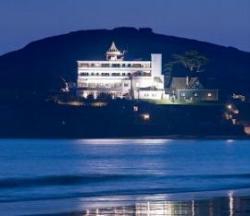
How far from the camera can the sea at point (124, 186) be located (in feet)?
124

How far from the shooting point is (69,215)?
36.0m

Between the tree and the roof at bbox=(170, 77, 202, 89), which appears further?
the tree

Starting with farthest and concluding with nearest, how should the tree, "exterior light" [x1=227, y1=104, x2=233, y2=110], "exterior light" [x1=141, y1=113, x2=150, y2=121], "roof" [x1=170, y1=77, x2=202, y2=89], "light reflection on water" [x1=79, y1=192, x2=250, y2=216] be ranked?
the tree, "roof" [x1=170, y1=77, x2=202, y2=89], "exterior light" [x1=227, y1=104, x2=233, y2=110], "exterior light" [x1=141, y1=113, x2=150, y2=121], "light reflection on water" [x1=79, y1=192, x2=250, y2=216]

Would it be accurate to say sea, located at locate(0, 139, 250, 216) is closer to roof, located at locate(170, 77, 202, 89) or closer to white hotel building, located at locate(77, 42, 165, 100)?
white hotel building, located at locate(77, 42, 165, 100)

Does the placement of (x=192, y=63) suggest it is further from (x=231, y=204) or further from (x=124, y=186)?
(x=231, y=204)

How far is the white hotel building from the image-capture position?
522 ft

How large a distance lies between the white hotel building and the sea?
69696 mm

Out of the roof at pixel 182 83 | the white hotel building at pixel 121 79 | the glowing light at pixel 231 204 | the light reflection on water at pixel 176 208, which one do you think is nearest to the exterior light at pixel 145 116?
the white hotel building at pixel 121 79

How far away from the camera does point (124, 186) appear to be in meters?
51.5

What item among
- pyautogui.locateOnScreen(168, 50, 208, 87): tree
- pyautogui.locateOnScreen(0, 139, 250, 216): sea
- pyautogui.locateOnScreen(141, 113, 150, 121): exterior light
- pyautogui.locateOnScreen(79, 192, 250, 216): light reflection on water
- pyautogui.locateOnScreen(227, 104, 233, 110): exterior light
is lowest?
pyautogui.locateOnScreen(0, 139, 250, 216): sea

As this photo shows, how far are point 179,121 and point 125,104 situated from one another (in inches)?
301

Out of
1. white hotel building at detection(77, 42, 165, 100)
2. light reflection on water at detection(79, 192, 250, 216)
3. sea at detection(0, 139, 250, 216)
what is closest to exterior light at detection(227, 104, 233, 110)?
white hotel building at detection(77, 42, 165, 100)

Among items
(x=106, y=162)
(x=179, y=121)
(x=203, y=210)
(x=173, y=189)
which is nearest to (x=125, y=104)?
(x=179, y=121)

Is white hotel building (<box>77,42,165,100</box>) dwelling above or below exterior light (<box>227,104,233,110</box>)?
above
